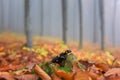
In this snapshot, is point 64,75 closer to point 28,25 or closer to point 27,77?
point 27,77

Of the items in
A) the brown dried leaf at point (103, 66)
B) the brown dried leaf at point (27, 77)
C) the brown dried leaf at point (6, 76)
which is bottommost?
the brown dried leaf at point (103, 66)

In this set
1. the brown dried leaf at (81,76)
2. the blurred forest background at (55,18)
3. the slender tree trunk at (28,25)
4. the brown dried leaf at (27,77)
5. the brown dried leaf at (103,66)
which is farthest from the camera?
the blurred forest background at (55,18)

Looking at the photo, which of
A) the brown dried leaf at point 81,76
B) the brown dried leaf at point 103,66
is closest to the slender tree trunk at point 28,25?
the brown dried leaf at point 103,66

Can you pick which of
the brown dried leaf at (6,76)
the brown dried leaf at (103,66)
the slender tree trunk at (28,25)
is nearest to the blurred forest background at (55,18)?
the slender tree trunk at (28,25)

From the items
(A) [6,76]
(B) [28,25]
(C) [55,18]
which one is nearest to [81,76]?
(A) [6,76]

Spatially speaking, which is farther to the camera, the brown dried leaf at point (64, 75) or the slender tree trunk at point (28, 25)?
the slender tree trunk at point (28, 25)

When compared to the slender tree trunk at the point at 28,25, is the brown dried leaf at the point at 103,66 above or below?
above

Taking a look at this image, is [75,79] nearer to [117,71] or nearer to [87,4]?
[117,71]

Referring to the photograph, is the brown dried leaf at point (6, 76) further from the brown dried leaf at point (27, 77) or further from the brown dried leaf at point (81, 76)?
the brown dried leaf at point (81, 76)

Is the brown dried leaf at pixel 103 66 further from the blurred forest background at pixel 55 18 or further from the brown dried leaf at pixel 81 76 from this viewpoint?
the blurred forest background at pixel 55 18

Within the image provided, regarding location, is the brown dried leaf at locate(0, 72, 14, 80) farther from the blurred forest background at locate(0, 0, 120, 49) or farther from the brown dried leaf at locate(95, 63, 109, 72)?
the blurred forest background at locate(0, 0, 120, 49)

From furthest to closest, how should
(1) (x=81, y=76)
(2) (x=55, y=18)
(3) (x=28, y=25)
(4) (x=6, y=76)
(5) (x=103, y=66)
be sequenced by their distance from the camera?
(2) (x=55, y=18)
(3) (x=28, y=25)
(5) (x=103, y=66)
(4) (x=6, y=76)
(1) (x=81, y=76)

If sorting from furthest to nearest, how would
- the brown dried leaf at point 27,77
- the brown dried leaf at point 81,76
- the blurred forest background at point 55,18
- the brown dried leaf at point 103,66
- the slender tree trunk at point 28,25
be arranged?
the blurred forest background at point 55,18
the slender tree trunk at point 28,25
the brown dried leaf at point 103,66
the brown dried leaf at point 27,77
the brown dried leaf at point 81,76
